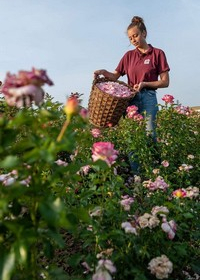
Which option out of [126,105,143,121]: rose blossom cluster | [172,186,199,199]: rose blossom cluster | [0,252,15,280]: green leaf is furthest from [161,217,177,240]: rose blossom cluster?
[126,105,143,121]: rose blossom cluster

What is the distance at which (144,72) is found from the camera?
14.5ft

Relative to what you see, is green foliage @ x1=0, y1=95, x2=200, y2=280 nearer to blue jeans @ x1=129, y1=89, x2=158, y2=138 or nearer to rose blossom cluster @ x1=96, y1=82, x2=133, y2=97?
blue jeans @ x1=129, y1=89, x2=158, y2=138

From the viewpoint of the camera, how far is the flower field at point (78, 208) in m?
1.41

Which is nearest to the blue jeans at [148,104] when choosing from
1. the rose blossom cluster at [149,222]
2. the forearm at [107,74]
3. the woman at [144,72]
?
the woman at [144,72]

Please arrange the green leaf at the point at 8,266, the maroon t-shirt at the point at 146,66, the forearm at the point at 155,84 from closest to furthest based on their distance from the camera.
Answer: the green leaf at the point at 8,266, the forearm at the point at 155,84, the maroon t-shirt at the point at 146,66

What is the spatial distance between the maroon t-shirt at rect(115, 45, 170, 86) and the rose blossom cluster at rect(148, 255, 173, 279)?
2.60 metres

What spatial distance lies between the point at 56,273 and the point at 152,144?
2658 mm

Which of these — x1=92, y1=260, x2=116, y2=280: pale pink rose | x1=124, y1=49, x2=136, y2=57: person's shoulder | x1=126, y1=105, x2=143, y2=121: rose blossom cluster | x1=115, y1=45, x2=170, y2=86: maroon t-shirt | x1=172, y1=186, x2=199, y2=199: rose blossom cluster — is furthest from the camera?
x1=124, y1=49, x2=136, y2=57: person's shoulder

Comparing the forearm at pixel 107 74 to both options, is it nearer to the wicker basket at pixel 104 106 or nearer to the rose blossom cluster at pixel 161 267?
the wicker basket at pixel 104 106

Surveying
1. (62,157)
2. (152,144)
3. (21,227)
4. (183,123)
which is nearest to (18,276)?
(21,227)

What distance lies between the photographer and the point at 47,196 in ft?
4.87

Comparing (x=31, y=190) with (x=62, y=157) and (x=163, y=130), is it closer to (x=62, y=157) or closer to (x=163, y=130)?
(x=163, y=130)

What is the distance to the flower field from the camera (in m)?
1.41

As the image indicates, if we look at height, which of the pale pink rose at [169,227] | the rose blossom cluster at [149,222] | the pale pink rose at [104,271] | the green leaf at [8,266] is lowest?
the pale pink rose at [104,271]
